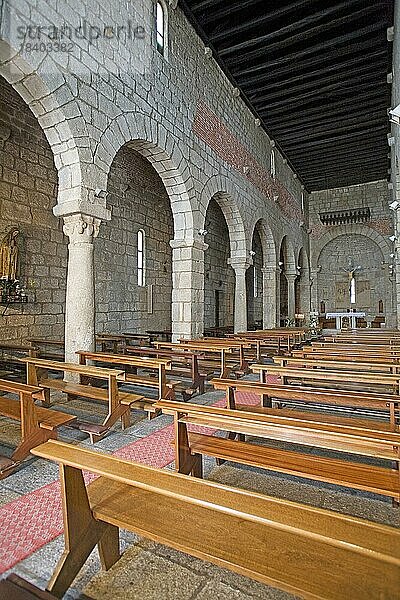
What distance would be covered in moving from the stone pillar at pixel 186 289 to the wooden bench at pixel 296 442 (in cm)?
549

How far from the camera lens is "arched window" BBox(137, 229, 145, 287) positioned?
10.7 meters

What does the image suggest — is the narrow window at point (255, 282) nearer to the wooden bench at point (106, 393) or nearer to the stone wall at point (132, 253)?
the stone wall at point (132, 253)

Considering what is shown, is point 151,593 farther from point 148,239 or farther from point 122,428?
point 148,239

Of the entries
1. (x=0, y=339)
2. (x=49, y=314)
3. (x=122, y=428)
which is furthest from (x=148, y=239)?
(x=122, y=428)

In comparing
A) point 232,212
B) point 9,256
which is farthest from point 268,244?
point 9,256

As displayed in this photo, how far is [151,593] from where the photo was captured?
5.56ft

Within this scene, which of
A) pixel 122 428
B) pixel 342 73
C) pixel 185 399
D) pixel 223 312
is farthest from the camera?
pixel 223 312

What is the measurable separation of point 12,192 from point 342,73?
8782 millimetres

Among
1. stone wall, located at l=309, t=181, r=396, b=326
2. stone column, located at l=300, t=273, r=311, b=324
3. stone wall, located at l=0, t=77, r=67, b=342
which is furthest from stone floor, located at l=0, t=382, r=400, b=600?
stone column, located at l=300, t=273, r=311, b=324

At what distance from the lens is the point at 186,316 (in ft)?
26.9

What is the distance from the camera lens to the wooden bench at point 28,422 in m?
2.88

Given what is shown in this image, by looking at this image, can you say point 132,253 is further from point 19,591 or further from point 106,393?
point 19,591

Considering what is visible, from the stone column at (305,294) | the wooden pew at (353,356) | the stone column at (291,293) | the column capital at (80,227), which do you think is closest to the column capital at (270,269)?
the stone column at (291,293)

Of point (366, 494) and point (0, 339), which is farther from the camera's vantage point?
point (0, 339)
